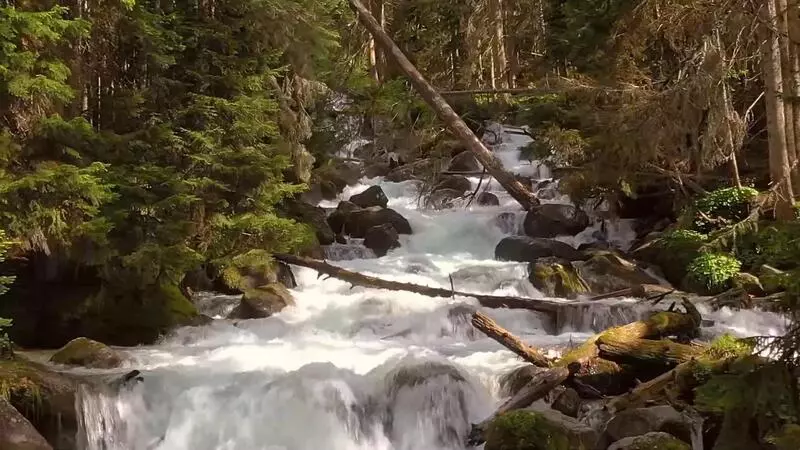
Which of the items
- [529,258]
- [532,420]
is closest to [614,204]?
[529,258]

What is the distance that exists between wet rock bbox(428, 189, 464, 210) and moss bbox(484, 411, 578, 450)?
42.8ft

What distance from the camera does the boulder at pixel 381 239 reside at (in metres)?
16.9

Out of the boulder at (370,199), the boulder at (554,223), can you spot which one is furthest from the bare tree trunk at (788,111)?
the boulder at (370,199)

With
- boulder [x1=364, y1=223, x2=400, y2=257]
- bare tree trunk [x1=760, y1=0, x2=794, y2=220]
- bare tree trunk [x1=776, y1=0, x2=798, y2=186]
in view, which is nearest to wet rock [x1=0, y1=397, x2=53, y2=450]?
boulder [x1=364, y1=223, x2=400, y2=257]

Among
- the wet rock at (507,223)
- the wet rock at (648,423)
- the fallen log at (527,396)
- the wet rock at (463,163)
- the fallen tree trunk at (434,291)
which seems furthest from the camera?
the wet rock at (463,163)

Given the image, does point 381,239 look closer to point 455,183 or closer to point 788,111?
point 455,183

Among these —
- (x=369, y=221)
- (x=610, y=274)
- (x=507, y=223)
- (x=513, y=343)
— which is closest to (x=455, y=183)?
(x=507, y=223)

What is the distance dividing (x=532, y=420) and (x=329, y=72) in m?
12.6

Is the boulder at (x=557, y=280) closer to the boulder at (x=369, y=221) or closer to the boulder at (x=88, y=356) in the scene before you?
the boulder at (x=369, y=221)

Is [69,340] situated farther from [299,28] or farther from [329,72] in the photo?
[329,72]

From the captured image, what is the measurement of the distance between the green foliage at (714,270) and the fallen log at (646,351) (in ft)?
12.5

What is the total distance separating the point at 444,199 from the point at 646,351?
12.1m

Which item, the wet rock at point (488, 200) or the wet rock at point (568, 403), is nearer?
the wet rock at point (568, 403)

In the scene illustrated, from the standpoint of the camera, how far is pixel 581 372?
8.36 meters
